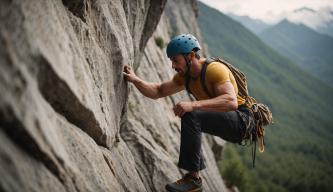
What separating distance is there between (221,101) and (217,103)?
11 centimetres

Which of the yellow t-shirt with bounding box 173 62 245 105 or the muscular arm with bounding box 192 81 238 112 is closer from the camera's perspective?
the muscular arm with bounding box 192 81 238 112

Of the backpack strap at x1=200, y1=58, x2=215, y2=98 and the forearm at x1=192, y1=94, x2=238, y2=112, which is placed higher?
the backpack strap at x1=200, y1=58, x2=215, y2=98

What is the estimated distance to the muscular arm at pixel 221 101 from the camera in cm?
741

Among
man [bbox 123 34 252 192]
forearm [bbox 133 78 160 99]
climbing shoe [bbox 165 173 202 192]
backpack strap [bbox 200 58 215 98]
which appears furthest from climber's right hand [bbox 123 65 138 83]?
climbing shoe [bbox 165 173 202 192]

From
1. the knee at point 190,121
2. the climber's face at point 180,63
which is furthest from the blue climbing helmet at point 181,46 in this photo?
the knee at point 190,121

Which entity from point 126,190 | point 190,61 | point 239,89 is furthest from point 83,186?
point 239,89

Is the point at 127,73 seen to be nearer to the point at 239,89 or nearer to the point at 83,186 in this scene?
the point at 239,89

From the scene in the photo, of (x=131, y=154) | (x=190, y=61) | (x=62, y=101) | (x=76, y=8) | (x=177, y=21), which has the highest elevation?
A: (x=76, y=8)

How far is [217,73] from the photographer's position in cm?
765

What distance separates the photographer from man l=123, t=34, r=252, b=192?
750 centimetres

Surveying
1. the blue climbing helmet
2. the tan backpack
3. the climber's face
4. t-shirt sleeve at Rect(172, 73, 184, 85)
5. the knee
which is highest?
the blue climbing helmet

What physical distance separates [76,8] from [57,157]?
311 cm

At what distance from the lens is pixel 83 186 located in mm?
5355

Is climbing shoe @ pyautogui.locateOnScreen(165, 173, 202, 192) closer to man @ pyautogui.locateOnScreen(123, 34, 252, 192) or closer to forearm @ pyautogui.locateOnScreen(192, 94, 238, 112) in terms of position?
man @ pyautogui.locateOnScreen(123, 34, 252, 192)
